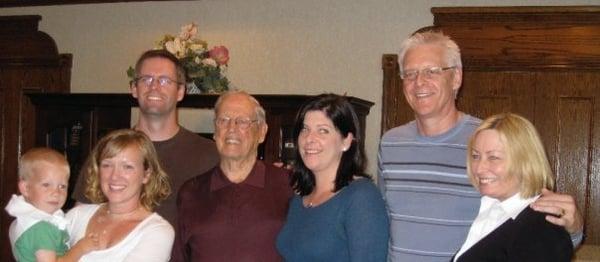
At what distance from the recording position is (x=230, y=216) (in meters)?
2.20

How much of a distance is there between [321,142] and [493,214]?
591 mm

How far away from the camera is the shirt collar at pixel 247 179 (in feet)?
A: 7.48

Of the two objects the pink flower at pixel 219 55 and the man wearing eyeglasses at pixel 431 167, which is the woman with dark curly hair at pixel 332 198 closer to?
the man wearing eyeglasses at pixel 431 167

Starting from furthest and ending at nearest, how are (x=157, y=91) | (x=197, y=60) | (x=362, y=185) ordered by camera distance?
(x=197, y=60)
(x=157, y=91)
(x=362, y=185)

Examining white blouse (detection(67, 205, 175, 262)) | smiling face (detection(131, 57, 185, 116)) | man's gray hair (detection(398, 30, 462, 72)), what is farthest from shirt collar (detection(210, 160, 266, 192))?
man's gray hair (detection(398, 30, 462, 72))

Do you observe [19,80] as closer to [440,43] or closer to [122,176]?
[122,176]

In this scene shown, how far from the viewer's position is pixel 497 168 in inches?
65.9

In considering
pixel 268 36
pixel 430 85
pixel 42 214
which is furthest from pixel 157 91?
pixel 268 36

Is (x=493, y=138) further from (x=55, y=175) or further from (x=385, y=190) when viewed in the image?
(x=55, y=175)

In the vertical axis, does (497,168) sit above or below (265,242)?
Result: above

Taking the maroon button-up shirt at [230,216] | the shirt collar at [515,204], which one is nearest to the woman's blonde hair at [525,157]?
the shirt collar at [515,204]

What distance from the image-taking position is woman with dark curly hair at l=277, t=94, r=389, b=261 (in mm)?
1855

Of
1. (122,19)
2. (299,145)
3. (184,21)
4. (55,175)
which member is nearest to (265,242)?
(299,145)

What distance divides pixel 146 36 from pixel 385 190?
3370mm
